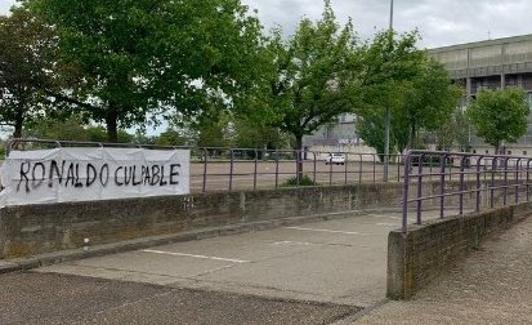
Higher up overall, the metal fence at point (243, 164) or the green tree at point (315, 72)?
the green tree at point (315, 72)

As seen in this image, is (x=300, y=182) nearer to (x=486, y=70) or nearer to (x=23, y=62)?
(x=23, y=62)

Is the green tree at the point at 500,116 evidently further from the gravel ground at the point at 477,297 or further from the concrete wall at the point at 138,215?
the gravel ground at the point at 477,297

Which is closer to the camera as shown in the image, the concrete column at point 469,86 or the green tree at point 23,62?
the green tree at point 23,62

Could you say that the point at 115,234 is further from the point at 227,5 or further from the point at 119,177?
the point at 227,5

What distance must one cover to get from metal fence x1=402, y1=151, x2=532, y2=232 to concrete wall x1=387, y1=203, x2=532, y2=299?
0.23 metres

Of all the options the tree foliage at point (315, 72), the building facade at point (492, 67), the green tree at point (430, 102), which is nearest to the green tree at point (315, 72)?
the tree foliage at point (315, 72)

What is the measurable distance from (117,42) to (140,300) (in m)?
8.34

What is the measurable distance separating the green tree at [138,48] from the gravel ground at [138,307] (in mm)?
6889

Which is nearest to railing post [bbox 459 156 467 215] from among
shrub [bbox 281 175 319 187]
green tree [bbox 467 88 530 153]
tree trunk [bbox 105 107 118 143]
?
tree trunk [bbox 105 107 118 143]

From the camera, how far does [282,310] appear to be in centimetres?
788

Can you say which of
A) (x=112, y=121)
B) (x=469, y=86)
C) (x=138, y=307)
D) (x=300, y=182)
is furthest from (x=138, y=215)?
(x=469, y=86)

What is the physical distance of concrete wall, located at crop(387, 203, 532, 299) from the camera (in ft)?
27.9

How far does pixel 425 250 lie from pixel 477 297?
0.98m

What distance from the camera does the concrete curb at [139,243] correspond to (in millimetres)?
10562
